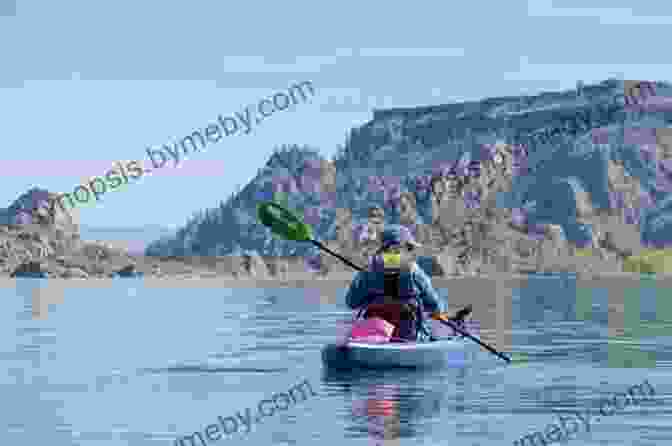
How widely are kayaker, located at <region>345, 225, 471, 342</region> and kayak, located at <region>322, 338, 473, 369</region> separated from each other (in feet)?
2.36

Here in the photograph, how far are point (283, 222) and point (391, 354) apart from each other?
22.2 ft

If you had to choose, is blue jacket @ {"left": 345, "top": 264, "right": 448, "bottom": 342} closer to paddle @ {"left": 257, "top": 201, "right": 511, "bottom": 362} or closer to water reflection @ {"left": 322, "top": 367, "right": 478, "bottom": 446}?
water reflection @ {"left": 322, "top": 367, "right": 478, "bottom": 446}

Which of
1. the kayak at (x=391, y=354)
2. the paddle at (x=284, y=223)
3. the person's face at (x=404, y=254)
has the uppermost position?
the paddle at (x=284, y=223)

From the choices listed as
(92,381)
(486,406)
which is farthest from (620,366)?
(92,381)

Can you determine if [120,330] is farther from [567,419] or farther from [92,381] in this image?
[567,419]

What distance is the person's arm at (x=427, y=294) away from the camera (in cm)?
3825

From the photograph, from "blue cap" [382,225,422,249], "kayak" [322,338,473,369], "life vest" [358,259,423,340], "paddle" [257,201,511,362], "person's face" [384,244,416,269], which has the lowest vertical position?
"kayak" [322,338,473,369]

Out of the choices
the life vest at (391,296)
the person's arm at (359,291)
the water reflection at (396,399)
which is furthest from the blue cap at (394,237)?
the water reflection at (396,399)

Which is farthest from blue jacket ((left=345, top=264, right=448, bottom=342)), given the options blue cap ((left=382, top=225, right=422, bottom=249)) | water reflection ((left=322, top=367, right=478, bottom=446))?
water reflection ((left=322, top=367, right=478, bottom=446))

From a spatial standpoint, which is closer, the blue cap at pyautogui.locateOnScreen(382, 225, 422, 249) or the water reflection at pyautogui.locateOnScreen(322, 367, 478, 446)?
the water reflection at pyautogui.locateOnScreen(322, 367, 478, 446)

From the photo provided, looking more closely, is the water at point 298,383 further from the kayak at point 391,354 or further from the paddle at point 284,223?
the paddle at point 284,223

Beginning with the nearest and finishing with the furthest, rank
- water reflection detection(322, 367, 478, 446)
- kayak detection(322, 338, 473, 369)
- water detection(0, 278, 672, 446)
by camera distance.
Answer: water detection(0, 278, 672, 446), water reflection detection(322, 367, 478, 446), kayak detection(322, 338, 473, 369)

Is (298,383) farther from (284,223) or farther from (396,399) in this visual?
(284,223)

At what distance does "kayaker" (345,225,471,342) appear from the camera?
38.0 metres
